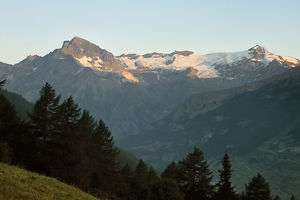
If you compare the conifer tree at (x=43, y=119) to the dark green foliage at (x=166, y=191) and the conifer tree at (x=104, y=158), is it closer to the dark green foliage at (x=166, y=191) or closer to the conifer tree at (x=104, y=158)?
the conifer tree at (x=104, y=158)

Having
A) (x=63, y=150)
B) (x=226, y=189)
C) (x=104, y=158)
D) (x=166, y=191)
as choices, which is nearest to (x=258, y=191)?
(x=226, y=189)

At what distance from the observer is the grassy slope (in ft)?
87.8

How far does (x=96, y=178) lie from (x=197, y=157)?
22.7 meters

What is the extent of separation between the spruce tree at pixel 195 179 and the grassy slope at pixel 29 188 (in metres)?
53.7

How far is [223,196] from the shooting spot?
258 ft

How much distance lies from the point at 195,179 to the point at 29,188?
61958mm

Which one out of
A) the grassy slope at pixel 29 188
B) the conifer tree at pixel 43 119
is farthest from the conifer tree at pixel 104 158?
the grassy slope at pixel 29 188

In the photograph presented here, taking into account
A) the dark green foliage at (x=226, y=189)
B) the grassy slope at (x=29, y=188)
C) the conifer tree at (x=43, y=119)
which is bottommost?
the grassy slope at (x=29, y=188)

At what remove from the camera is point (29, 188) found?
2886 cm

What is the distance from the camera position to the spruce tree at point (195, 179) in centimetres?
8375

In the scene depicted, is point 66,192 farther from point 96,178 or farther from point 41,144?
point 96,178

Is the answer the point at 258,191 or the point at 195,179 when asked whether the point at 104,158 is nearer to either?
the point at 195,179

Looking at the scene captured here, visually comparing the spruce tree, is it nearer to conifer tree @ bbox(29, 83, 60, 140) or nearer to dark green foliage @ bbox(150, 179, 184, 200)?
Answer: dark green foliage @ bbox(150, 179, 184, 200)

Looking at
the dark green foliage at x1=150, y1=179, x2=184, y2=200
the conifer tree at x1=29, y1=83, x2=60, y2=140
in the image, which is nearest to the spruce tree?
the dark green foliage at x1=150, y1=179, x2=184, y2=200
